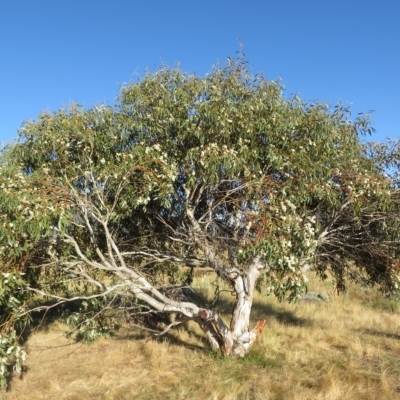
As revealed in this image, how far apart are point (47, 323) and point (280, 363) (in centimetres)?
880

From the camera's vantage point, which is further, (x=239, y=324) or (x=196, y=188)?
(x=239, y=324)

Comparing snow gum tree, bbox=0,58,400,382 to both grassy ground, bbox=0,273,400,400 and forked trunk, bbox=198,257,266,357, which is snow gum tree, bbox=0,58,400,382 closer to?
forked trunk, bbox=198,257,266,357

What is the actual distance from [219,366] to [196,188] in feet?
12.7

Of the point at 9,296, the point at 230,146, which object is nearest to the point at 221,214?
the point at 230,146

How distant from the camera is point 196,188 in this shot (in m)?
9.48

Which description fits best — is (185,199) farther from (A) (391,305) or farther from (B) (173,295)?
(A) (391,305)

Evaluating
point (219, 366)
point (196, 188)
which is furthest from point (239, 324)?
point (196, 188)

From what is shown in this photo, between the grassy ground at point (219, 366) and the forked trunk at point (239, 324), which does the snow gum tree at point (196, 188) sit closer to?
the forked trunk at point (239, 324)

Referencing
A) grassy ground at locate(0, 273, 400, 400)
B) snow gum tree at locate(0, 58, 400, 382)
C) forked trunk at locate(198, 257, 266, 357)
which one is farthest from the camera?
forked trunk at locate(198, 257, 266, 357)

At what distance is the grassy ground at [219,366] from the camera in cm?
829

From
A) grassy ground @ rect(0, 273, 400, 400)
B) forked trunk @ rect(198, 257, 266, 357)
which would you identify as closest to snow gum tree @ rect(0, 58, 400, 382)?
forked trunk @ rect(198, 257, 266, 357)

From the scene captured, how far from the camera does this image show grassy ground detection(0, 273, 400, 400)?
27.2 ft

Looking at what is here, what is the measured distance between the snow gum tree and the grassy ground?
0.96m

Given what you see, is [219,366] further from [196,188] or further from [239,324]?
[196,188]
